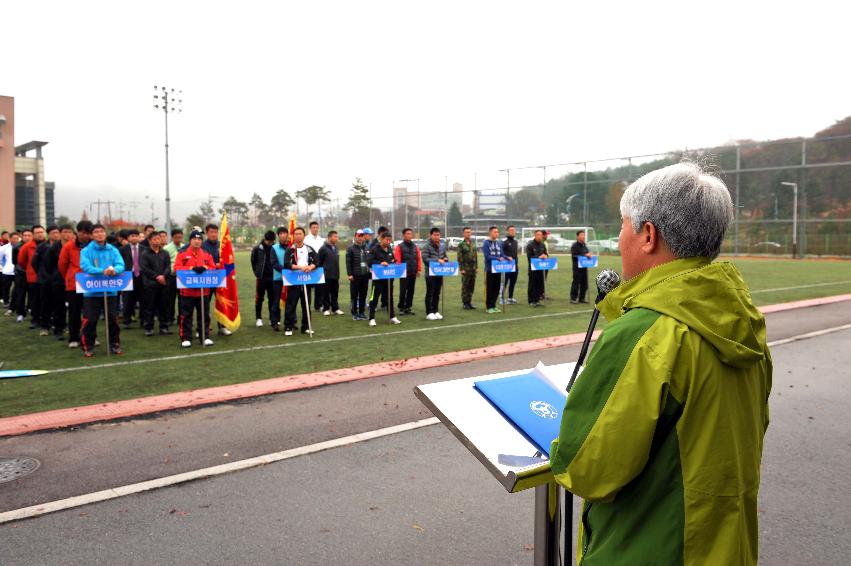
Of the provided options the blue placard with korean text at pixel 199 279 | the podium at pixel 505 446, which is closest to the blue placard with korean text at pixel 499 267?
the blue placard with korean text at pixel 199 279

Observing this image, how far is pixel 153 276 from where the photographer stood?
11445mm

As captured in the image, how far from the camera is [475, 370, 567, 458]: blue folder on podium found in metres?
2.03

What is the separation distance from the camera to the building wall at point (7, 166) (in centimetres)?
5831

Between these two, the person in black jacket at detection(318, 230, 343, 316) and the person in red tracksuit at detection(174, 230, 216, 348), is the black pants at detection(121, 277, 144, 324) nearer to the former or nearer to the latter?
the person in red tracksuit at detection(174, 230, 216, 348)

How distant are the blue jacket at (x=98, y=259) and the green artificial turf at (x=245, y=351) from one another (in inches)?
52.1

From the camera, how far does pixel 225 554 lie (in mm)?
3539

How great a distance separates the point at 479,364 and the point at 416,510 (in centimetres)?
466

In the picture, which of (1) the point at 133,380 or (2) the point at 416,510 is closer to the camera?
(2) the point at 416,510

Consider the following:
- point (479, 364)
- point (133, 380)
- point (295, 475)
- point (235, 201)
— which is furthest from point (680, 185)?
point (235, 201)

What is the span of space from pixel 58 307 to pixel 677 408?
12.3 meters

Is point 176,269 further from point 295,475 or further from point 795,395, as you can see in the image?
point 795,395

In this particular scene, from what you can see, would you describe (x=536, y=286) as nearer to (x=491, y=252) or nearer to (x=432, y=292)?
(x=491, y=252)

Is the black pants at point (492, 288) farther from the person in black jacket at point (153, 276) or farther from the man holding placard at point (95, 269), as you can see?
the man holding placard at point (95, 269)

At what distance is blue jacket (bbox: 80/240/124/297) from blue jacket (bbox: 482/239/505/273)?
8240 millimetres
